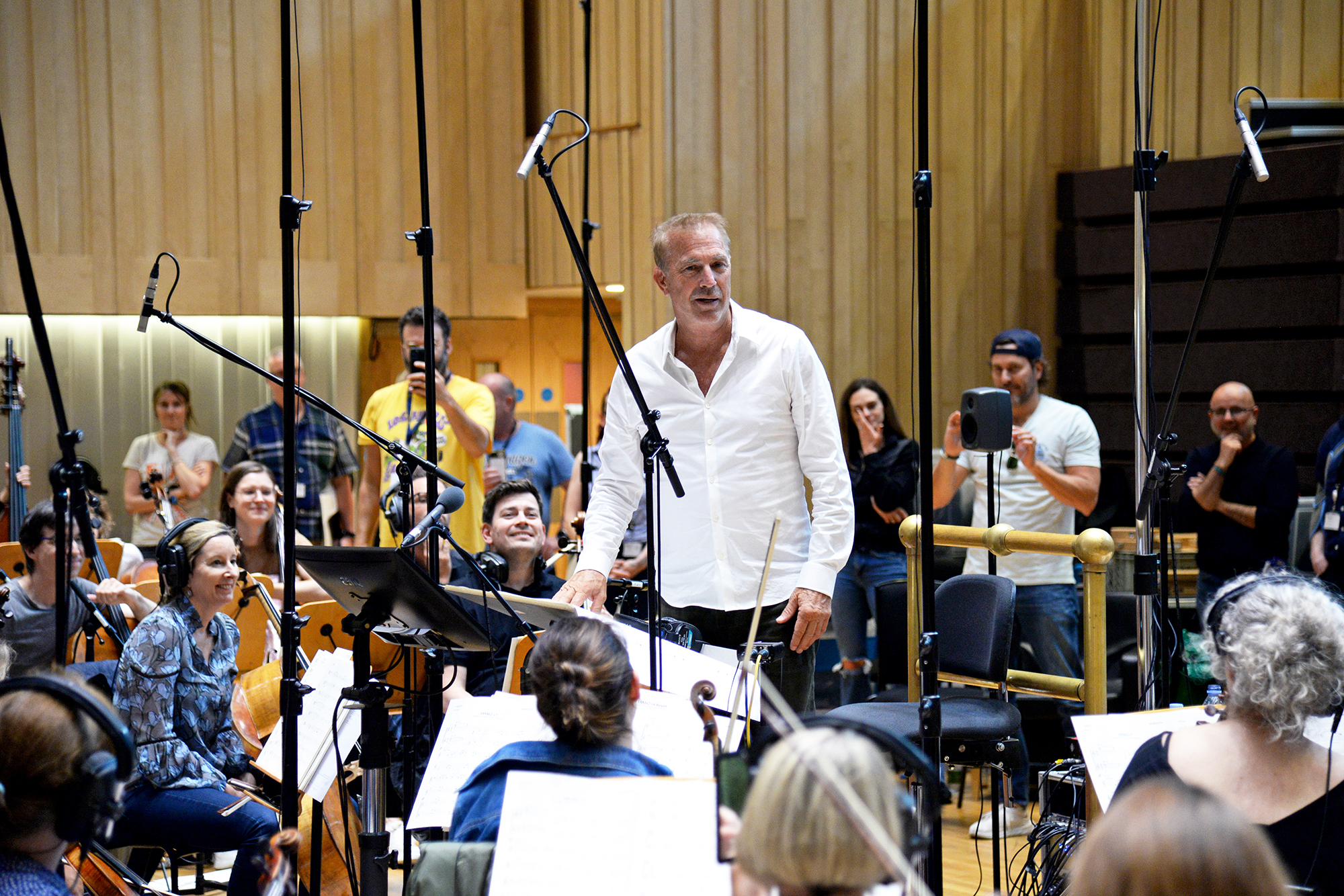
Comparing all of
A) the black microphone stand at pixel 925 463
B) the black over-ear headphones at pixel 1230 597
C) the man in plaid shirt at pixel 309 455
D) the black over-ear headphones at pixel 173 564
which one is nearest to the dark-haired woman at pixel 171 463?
the man in plaid shirt at pixel 309 455

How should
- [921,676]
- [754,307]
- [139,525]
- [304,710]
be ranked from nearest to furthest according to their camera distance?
[921,676]
[304,710]
[754,307]
[139,525]

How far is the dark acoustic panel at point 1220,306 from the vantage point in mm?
5809

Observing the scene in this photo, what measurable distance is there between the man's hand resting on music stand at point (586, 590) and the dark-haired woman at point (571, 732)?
789 mm

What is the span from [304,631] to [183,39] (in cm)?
443

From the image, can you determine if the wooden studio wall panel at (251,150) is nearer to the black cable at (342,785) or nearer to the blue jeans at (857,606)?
the blue jeans at (857,606)

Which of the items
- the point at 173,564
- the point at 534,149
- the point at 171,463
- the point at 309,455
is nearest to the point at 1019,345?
the point at 534,149

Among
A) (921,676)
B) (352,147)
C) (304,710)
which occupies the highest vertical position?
(352,147)

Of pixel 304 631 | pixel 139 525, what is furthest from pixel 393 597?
pixel 139 525

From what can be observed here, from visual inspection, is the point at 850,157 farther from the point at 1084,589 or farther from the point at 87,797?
the point at 87,797

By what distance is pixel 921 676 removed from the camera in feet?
7.48

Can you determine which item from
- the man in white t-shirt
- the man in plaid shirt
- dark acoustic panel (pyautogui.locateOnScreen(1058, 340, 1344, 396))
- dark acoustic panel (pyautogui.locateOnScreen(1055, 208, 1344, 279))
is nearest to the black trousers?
the man in white t-shirt

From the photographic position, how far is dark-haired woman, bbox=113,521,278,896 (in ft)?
9.43

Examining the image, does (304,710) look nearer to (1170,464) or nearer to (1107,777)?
(1107,777)

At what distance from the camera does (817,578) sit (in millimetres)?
2740
